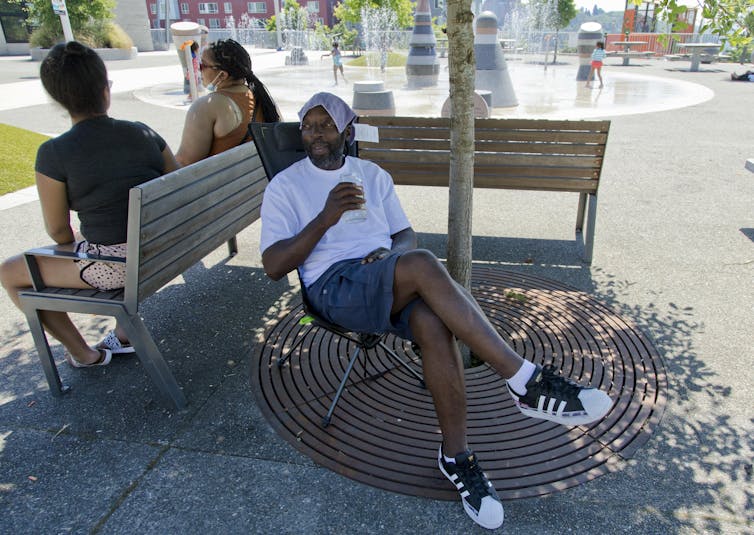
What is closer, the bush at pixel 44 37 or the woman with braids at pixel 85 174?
the woman with braids at pixel 85 174

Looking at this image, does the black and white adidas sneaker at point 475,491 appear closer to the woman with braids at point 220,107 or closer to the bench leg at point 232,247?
the woman with braids at point 220,107

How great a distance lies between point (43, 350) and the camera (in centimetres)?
305

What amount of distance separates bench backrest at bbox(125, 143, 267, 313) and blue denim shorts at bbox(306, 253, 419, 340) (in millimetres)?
838

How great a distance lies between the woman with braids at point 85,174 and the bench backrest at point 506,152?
91.9 inches

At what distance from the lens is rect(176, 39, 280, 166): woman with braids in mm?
3924

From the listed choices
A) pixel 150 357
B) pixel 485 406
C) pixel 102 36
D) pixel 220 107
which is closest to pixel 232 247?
pixel 220 107

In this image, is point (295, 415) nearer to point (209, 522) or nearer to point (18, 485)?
point (209, 522)

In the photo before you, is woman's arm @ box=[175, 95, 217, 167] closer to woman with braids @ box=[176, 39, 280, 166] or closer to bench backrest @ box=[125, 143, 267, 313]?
woman with braids @ box=[176, 39, 280, 166]

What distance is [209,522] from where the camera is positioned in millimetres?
2297

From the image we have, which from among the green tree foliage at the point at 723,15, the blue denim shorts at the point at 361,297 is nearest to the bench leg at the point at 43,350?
the blue denim shorts at the point at 361,297

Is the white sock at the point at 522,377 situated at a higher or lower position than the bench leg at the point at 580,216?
higher

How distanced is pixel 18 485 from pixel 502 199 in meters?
5.25

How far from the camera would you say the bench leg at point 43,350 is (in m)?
3.03

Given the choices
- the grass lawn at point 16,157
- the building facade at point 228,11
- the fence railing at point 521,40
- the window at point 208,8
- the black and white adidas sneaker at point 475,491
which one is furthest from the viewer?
the window at point 208,8
